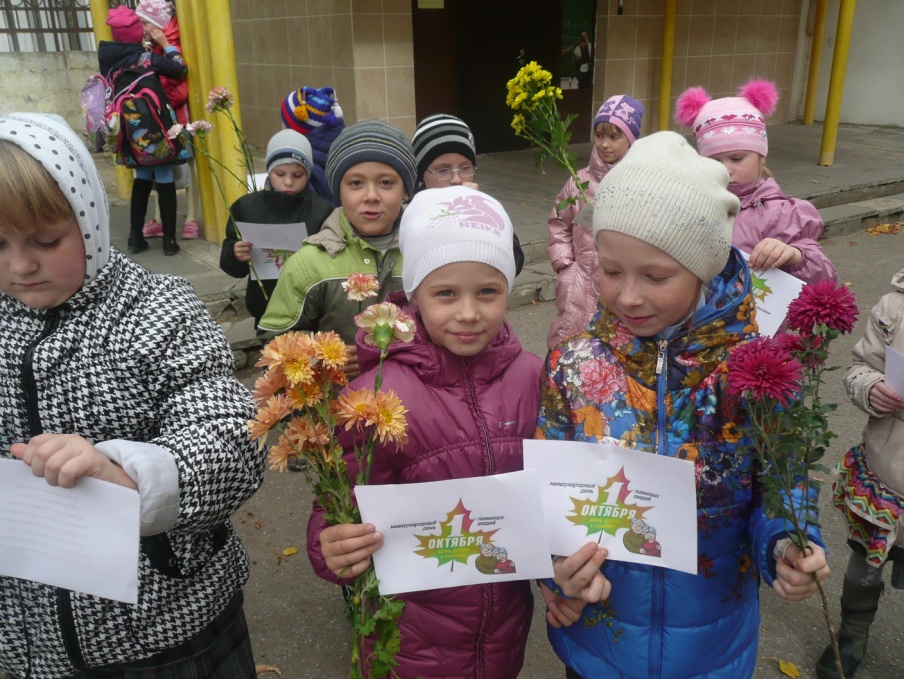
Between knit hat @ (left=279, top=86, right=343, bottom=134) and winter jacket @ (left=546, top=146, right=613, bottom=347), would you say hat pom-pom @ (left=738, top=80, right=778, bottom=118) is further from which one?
knit hat @ (left=279, top=86, right=343, bottom=134)

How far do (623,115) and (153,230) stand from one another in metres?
4.21

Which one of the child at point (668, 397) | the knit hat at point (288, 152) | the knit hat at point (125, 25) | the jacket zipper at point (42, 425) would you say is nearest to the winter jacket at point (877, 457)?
the child at point (668, 397)

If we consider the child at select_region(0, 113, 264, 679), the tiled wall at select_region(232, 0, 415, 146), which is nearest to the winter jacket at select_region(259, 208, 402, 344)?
the child at select_region(0, 113, 264, 679)

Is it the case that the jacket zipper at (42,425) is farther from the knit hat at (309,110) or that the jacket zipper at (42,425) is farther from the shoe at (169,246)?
the shoe at (169,246)

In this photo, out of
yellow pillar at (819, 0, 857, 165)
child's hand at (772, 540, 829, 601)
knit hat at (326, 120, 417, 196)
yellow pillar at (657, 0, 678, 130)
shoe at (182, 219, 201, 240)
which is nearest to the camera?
child's hand at (772, 540, 829, 601)

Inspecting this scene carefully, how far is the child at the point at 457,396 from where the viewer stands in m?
1.59

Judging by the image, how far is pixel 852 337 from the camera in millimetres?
5148

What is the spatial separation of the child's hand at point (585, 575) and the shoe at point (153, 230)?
217 inches

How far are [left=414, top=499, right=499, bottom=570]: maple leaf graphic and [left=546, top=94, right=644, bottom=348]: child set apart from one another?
6.85ft

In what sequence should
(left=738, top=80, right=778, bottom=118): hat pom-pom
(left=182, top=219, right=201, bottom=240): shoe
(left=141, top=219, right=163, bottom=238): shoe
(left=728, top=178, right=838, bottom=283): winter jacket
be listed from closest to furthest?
(left=728, top=178, right=838, bottom=283): winter jacket
(left=738, top=80, right=778, bottom=118): hat pom-pom
(left=182, top=219, right=201, bottom=240): shoe
(left=141, top=219, right=163, bottom=238): shoe

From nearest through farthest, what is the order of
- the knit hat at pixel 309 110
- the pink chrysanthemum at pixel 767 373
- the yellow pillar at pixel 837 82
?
the pink chrysanthemum at pixel 767 373
the knit hat at pixel 309 110
the yellow pillar at pixel 837 82

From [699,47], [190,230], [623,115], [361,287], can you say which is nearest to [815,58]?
[699,47]

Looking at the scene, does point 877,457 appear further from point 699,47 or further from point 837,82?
point 699,47

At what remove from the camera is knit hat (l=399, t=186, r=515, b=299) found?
159 centimetres
